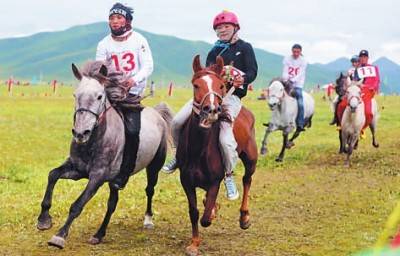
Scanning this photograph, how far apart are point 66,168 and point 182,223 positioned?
9.44 feet

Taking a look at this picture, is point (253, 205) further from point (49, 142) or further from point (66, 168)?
point (49, 142)

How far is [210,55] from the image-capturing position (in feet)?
27.9

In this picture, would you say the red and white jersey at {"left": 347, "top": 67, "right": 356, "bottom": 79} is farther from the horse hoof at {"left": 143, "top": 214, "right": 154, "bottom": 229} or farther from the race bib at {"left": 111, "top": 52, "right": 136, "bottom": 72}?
the race bib at {"left": 111, "top": 52, "right": 136, "bottom": 72}

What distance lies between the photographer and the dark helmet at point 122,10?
25.7ft

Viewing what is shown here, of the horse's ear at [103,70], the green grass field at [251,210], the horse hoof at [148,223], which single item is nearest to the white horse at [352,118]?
the green grass field at [251,210]

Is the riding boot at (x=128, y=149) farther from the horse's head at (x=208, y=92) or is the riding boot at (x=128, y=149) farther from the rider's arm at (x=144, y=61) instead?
the horse's head at (x=208, y=92)

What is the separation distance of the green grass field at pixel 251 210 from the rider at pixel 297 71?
153cm

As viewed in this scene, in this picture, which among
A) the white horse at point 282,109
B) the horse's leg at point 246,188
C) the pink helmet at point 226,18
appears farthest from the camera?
the white horse at point 282,109

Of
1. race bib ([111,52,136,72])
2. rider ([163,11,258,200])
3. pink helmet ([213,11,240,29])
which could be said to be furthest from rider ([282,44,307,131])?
race bib ([111,52,136,72])

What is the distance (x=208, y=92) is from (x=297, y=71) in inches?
442

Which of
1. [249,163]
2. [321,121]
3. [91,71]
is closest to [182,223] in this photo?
[249,163]

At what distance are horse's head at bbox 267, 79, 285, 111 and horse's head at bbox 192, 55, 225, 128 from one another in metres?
9.94

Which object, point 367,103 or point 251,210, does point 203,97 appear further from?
point 367,103

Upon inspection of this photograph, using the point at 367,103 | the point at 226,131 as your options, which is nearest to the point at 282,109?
the point at 367,103
